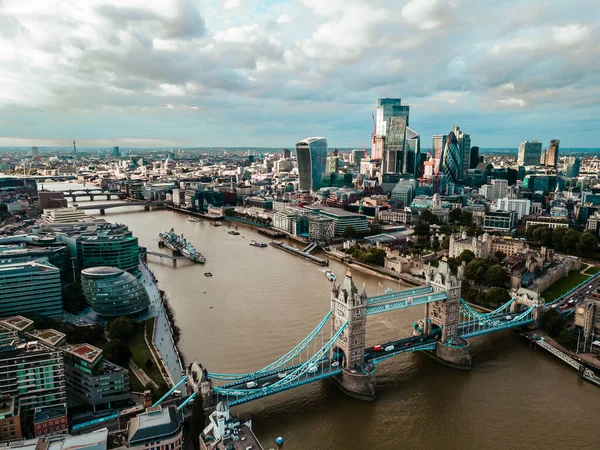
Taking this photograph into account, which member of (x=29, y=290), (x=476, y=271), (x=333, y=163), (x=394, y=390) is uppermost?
(x=333, y=163)

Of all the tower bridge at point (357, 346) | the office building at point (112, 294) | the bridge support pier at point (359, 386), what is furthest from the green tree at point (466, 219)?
the office building at point (112, 294)

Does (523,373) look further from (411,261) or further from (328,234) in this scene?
(328,234)

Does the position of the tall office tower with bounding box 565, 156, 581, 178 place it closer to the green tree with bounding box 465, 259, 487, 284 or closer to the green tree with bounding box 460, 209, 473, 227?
the green tree with bounding box 460, 209, 473, 227

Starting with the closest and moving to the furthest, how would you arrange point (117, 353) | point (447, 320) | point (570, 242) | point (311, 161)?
point (117, 353), point (447, 320), point (570, 242), point (311, 161)

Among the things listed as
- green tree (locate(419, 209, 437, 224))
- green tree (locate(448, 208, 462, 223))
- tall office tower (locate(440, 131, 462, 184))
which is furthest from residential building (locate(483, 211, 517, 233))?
tall office tower (locate(440, 131, 462, 184))

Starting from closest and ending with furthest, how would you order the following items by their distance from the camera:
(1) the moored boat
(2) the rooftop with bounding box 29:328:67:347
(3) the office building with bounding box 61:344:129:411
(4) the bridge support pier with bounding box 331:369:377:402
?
(3) the office building with bounding box 61:344:129:411
(4) the bridge support pier with bounding box 331:369:377:402
(2) the rooftop with bounding box 29:328:67:347
(1) the moored boat

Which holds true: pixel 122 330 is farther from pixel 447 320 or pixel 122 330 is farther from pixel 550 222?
pixel 550 222

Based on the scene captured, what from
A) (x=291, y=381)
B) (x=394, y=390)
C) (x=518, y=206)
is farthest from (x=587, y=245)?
(x=291, y=381)
